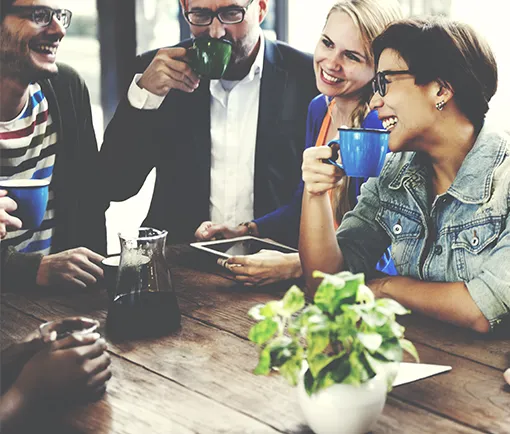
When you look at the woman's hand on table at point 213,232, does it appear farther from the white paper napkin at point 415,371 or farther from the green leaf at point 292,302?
the green leaf at point 292,302

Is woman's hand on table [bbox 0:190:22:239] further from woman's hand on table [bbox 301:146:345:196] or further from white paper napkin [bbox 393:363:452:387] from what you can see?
white paper napkin [bbox 393:363:452:387]

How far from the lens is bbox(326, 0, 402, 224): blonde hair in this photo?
2160mm

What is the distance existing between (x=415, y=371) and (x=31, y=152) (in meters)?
1.65

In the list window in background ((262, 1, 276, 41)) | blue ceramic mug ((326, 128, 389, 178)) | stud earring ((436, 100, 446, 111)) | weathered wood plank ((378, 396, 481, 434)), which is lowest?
weathered wood plank ((378, 396, 481, 434))

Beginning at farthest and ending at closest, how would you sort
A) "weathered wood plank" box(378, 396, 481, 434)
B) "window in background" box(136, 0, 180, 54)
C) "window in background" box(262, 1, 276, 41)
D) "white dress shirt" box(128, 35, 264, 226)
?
1. "window in background" box(262, 1, 276, 41)
2. "window in background" box(136, 0, 180, 54)
3. "white dress shirt" box(128, 35, 264, 226)
4. "weathered wood plank" box(378, 396, 481, 434)

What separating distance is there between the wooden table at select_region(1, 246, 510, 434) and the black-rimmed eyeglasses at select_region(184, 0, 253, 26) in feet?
3.82

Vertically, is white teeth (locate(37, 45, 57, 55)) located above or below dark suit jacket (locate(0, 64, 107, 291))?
above

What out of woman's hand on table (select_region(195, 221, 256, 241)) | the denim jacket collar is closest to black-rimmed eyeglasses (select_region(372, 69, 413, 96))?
the denim jacket collar

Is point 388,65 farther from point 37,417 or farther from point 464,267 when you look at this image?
point 37,417

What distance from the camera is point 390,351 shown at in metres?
0.95

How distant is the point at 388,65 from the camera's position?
1.78m

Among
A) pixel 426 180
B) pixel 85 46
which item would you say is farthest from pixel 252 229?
pixel 85 46

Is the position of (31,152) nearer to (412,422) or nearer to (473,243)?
(473,243)

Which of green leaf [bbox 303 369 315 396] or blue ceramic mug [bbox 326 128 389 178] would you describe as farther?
blue ceramic mug [bbox 326 128 389 178]
